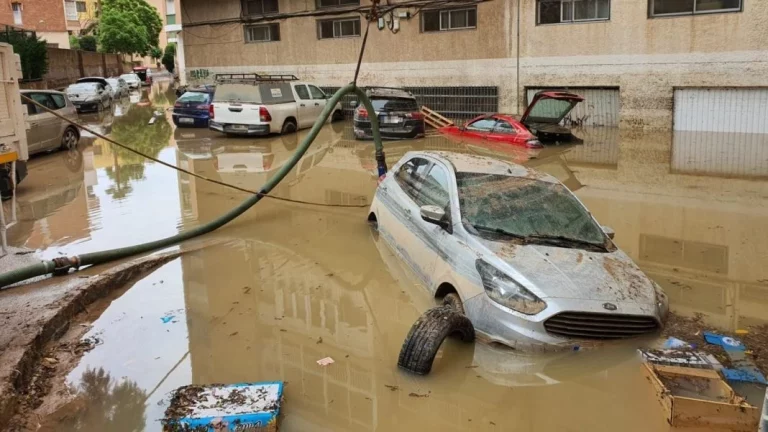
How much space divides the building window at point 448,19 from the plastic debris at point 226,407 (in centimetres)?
2088

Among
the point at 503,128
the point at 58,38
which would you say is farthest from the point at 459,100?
the point at 58,38

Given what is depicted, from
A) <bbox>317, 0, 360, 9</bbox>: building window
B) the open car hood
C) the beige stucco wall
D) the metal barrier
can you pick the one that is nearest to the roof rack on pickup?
the metal barrier

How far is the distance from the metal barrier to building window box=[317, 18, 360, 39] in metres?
3.78

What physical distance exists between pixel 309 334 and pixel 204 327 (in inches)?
40.1

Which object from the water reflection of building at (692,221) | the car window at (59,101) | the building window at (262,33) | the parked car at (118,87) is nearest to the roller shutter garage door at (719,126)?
the water reflection of building at (692,221)

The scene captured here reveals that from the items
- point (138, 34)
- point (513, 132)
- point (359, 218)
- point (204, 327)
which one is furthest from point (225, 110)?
point (138, 34)

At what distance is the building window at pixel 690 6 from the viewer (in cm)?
1853

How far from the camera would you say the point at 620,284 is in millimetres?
5352

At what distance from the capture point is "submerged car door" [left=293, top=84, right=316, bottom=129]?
20.6m

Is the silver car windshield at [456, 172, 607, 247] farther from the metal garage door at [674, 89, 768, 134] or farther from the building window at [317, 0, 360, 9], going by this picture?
the building window at [317, 0, 360, 9]

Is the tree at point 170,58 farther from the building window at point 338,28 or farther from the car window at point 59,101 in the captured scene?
the car window at point 59,101

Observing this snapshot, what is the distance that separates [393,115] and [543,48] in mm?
6808

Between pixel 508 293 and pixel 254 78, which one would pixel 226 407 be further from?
pixel 254 78

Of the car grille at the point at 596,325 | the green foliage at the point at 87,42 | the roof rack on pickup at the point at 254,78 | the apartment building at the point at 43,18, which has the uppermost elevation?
the apartment building at the point at 43,18
